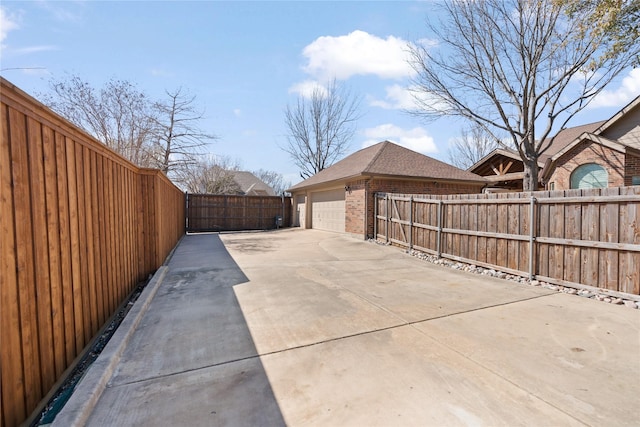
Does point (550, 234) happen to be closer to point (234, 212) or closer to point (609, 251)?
point (609, 251)

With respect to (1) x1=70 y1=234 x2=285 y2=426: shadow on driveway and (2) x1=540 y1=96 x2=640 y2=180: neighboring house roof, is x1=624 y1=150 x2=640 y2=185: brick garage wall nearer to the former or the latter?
(2) x1=540 y1=96 x2=640 y2=180: neighboring house roof

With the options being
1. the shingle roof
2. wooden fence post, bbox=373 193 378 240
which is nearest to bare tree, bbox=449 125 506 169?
the shingle roof

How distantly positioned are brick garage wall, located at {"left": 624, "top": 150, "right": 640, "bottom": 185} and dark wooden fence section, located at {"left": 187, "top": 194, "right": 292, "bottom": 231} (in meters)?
15.7

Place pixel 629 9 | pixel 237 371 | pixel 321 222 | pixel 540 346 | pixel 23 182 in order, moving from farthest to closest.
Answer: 1. pixel 321 222
2. pixel 629 9
3. pixel 540 346
4. pixel 237 371
5. pixel 23 182

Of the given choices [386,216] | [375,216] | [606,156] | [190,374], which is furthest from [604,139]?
[190,374]

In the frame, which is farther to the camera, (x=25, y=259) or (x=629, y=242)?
(x=629, y=242)

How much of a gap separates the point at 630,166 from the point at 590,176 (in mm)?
1321

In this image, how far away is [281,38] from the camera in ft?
31.9

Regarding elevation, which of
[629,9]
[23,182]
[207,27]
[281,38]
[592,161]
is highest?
[281,38]

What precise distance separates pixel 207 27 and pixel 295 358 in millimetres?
8484

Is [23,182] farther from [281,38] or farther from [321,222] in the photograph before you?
[321,222]

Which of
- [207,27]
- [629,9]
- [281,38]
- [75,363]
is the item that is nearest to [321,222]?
[281,38]

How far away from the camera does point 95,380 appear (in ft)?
7.46

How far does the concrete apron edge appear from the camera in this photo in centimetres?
188
